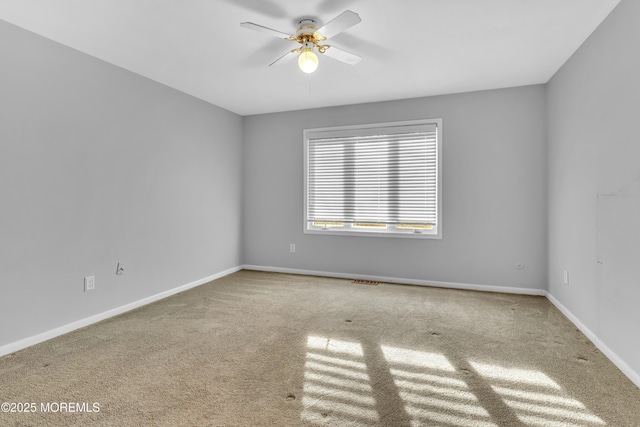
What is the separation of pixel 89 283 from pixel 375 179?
345cm

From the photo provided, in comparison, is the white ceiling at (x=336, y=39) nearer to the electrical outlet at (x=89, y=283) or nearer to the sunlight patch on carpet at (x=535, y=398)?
the electrical outlet at (x=89, y=283)

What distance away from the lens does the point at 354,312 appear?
328 centimetres

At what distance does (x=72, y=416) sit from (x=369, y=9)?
3059 millimetres

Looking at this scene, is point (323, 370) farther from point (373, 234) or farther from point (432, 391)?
point (373, 234)

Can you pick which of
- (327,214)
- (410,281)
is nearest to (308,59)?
(327,214)

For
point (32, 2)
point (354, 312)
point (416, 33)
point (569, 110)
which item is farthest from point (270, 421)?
point (569, 110)

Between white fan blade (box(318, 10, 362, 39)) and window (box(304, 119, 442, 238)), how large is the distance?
222 centimetres

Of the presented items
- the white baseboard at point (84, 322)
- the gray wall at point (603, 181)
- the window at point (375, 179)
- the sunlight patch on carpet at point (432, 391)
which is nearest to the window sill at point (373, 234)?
the window at point (375, 179)

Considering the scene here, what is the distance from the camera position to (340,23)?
2.18 metres

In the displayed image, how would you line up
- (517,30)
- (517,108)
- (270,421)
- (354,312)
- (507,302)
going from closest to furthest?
(270,421) < (517,30) < (354,312) < (507,302) < (517,108)

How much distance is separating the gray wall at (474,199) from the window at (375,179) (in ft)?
0.40

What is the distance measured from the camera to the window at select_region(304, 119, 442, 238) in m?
4.22

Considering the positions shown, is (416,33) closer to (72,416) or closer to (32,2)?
(32,2)

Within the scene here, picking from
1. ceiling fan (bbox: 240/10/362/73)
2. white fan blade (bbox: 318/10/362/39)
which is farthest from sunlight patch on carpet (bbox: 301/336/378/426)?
white fan blade (bbox: 318/10/362/39)
